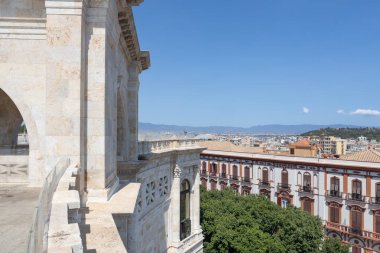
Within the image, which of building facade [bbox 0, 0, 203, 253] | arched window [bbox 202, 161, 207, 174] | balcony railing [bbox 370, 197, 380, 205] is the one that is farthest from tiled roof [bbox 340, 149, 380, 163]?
building facade [bbox 0, 0, 203, 253]

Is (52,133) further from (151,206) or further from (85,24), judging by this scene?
(151,206)

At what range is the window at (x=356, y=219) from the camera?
35.2 m

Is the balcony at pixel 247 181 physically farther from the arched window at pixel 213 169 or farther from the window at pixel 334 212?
the window at pixel 334 212

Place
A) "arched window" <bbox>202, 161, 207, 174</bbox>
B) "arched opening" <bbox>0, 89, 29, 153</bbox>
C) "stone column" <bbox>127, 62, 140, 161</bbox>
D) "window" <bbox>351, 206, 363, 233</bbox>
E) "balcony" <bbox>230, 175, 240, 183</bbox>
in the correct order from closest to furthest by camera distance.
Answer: "arched opening" <bbox>0, 89, 29, 153</bbox>, "stone column" <bbox>127, 62, 140, 161</bbox>, "window" <bbox>351, 206, 363, 233</bbox>, "balcony" <bbox>230, 175, 240, 183</bbox>, "arched window" <bbox>202, 161, 207, 174</bbox>

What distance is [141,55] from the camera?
16.8 meters

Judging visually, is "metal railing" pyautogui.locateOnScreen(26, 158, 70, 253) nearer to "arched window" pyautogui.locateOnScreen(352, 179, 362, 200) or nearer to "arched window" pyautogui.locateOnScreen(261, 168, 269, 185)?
"arched window" pyautogui.locateOnScreen(352, 179, 362, 200)

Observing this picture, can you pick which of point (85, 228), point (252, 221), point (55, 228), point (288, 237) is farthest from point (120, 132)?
point (288, 237)

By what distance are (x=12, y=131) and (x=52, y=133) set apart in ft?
24.9

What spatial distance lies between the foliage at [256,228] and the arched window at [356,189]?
8254mm

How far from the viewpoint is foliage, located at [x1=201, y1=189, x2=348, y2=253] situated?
2552 centimetres

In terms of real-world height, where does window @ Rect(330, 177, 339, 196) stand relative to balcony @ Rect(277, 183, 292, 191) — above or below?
above

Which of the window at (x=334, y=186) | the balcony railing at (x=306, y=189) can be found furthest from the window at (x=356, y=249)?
the balcony railing at (x=306, y=189)

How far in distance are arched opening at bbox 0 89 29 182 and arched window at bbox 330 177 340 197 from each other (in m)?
34.1

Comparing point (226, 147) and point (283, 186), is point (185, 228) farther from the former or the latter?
point (226, 147)
